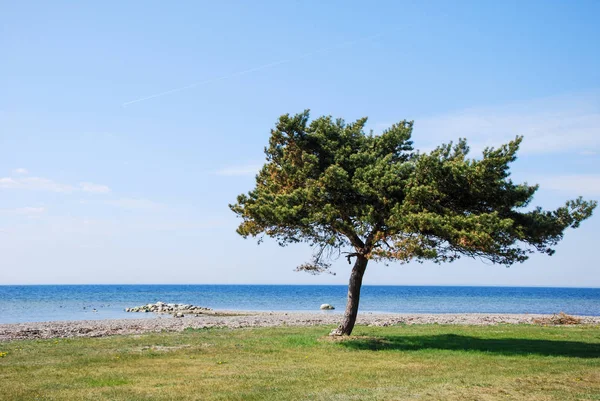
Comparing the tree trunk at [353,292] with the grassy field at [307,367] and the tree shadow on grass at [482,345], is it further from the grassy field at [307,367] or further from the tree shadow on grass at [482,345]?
the grassy field at [307,367]

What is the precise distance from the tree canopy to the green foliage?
41 mm

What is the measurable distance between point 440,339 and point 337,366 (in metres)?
9.29

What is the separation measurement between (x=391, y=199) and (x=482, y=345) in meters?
7.39

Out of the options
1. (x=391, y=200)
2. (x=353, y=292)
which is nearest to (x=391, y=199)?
(x=391, y=200)

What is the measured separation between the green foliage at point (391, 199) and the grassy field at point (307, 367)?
3.89m

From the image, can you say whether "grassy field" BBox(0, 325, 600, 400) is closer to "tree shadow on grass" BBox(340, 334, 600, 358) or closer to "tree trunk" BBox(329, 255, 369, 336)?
"tree shadow on grass" BBox(340, 334, 600, 358)

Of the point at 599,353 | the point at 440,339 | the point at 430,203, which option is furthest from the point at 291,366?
the point at 599,353

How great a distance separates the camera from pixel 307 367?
57.2 ft

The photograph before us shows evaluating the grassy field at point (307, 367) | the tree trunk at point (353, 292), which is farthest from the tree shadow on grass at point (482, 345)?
the tree trunk at point (353, 292)

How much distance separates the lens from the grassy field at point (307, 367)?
44.0 feet

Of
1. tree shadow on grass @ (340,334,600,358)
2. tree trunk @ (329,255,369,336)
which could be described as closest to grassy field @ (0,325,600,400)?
tree shadow on grass @ (340,334,600,358)

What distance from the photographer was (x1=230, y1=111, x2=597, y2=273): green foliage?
20.6 metres

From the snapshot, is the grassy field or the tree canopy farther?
the tree canopy

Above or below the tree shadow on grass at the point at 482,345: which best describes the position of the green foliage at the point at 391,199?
above
